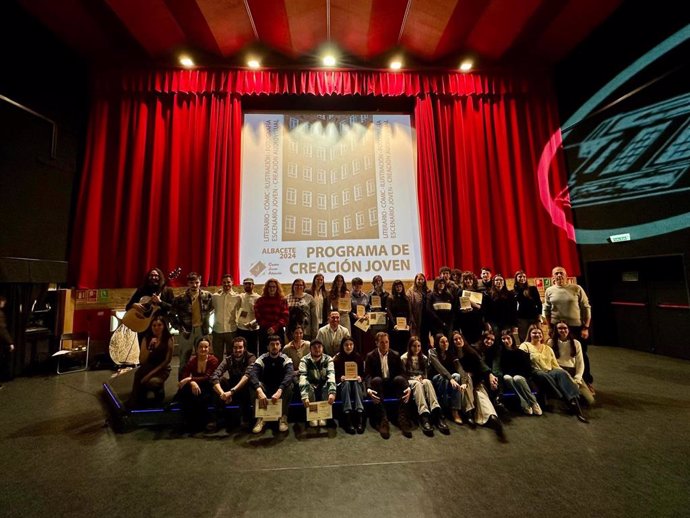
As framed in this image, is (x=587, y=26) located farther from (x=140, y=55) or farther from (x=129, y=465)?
(x=129, y=465)

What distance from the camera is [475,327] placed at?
3.41 meters

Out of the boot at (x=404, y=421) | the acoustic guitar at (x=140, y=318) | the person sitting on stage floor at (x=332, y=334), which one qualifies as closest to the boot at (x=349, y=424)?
the boot at (x=404, y=421)

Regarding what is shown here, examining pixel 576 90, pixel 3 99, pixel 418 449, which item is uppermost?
pixel 576 90

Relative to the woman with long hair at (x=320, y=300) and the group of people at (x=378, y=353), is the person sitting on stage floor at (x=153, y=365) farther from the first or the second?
the woman with long hair at (x=320, y=300)

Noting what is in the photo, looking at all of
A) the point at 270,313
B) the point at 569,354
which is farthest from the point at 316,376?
the point at 569,354

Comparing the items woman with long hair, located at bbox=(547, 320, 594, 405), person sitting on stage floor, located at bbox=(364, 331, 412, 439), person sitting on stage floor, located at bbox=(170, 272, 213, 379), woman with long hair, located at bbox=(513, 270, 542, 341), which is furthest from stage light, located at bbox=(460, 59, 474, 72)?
person sitting on stage floor, located at bbox=(170, 272, 213, 379)

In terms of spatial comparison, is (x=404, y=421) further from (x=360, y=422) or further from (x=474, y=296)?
(x=474, y=296)

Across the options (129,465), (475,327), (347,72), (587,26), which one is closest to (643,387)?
(475,327)

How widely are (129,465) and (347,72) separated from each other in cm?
621

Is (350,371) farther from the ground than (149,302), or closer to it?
closer to it

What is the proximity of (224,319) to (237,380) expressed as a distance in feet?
2.63

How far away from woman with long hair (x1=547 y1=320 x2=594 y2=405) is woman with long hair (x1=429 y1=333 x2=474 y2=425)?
45.9 inches

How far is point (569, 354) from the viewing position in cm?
317

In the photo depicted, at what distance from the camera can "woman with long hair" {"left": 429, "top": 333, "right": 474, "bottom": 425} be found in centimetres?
276
